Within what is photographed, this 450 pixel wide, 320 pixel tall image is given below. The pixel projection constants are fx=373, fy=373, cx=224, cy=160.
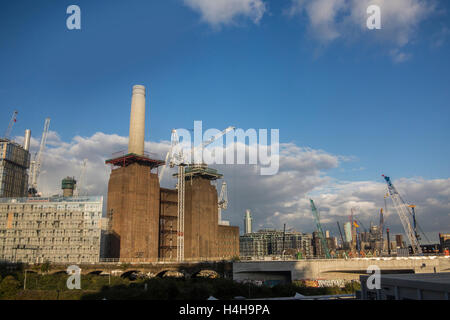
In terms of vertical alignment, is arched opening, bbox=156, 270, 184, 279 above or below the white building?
below

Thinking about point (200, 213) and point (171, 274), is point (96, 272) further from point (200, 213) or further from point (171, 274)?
point (200, 213)

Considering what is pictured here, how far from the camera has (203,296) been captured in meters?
78.5

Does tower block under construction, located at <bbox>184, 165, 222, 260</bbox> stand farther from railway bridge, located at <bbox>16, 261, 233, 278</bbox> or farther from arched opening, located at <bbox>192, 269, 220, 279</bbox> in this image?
railway bridge, located at <bbox>16, 261, 233, 278</bbox>

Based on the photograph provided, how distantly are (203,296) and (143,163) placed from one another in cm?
7360

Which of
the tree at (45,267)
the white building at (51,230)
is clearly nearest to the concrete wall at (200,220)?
the white building at (51,230)

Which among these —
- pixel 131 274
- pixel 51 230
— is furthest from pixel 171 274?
pixel 51 230

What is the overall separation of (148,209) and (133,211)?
7.03 meters

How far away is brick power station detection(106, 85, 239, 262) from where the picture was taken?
132 metres

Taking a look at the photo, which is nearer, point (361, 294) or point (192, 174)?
point (361, 294)

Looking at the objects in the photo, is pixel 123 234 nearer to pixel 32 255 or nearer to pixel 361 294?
pixel 32 255

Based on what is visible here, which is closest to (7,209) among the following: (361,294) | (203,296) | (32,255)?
(32,255)

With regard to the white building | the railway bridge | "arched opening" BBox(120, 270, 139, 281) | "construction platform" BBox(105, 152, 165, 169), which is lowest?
"arched opening" BBox(120, 270, 139, 281)

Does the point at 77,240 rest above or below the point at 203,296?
above

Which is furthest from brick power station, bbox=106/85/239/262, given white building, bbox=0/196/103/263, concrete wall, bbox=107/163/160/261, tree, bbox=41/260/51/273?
tree, bbox=41/260/51/273
